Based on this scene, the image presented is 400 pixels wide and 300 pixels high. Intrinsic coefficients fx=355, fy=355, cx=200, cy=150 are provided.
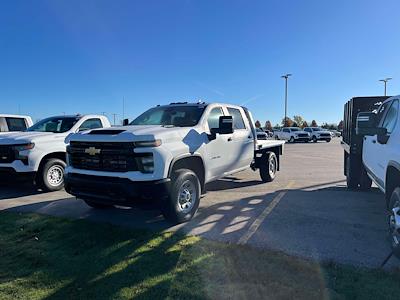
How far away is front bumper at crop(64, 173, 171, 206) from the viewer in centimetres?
496

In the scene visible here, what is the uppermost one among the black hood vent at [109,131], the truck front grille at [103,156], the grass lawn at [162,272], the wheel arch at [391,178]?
the black hood vent at [109,131]

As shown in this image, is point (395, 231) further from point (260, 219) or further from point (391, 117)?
point (260, 219)

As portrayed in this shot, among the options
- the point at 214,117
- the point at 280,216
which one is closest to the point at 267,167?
the point at 214,117

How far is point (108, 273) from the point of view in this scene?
384 cm

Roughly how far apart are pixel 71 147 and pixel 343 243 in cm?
437

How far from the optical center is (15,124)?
11.7 metres

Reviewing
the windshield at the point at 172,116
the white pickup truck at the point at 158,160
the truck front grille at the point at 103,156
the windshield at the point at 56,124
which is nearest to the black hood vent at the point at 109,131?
the white pickup truck at the point at 158,160

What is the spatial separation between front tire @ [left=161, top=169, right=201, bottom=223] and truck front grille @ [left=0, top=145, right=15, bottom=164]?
4565 mm

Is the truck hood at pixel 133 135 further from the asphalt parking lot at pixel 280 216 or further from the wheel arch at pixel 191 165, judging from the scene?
the asphalt parking lot at pixel 280 216

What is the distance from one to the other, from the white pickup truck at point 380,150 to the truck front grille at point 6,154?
7143 millimetres

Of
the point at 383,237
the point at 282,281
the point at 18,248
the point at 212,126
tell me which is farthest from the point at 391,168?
the point at 18,248

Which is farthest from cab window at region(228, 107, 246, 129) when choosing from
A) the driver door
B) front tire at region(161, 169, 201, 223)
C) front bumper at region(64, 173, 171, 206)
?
front bumper at region(64, 173, 171, 206)

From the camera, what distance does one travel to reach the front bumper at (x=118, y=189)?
4959 millimetres

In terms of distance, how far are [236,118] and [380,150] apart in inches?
128
